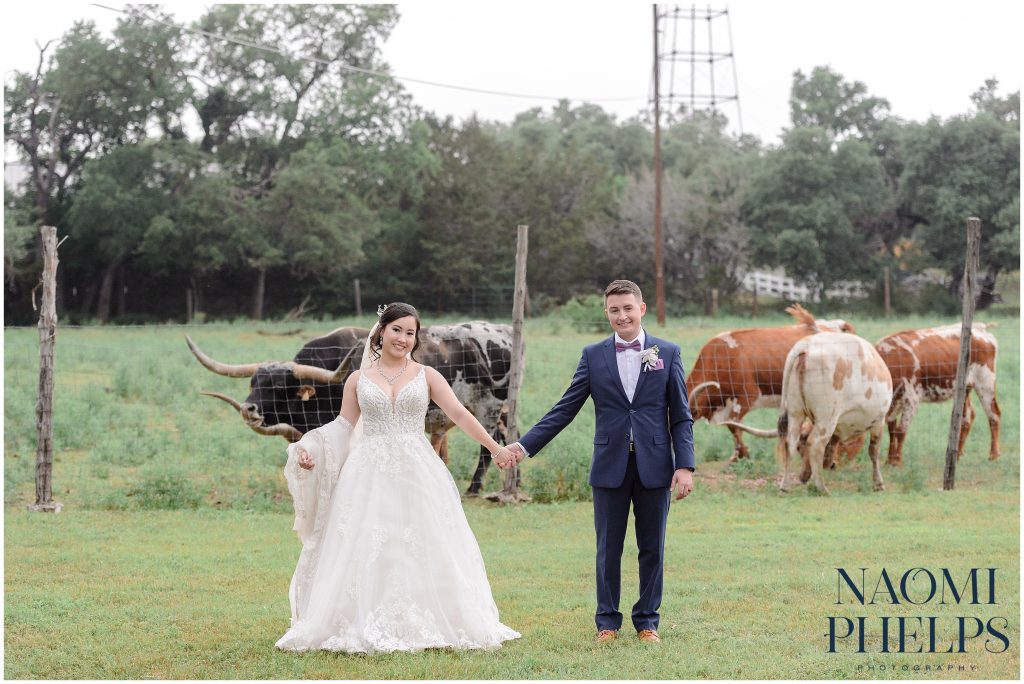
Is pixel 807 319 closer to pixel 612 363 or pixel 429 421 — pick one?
pixel 429 421

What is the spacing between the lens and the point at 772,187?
3806cm

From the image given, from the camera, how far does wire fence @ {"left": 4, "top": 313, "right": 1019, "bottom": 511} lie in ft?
38.1

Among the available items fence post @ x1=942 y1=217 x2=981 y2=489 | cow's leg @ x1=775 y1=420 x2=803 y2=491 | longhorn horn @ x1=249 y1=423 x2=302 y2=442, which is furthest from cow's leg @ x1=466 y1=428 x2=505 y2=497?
fence post @ x1=942 y1=217 x2=981 y2=489

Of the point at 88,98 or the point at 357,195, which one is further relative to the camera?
the point at 357,195

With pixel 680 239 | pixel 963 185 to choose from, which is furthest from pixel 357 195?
pixel 963 185

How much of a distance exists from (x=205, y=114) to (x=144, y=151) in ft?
10.4

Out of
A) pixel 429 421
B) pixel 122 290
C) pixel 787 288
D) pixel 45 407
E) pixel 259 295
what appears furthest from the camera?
pixel 787 288

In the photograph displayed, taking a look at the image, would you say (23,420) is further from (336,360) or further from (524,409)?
(524,409)

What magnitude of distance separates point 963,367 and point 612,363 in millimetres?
7318

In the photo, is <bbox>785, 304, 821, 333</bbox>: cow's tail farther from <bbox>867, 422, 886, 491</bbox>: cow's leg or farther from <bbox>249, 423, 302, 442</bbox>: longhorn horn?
<bbox>249, 423, 302, 442</bbox>: longhorn horn

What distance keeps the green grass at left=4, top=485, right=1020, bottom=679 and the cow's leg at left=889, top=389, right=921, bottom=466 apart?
66.9 inches

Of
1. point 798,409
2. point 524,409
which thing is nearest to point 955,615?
point 798,409

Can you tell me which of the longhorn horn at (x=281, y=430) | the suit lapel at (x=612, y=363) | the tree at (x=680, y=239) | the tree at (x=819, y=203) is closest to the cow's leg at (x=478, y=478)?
the longhorn horn at (x=281, y=430)

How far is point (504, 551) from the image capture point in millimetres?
9000
